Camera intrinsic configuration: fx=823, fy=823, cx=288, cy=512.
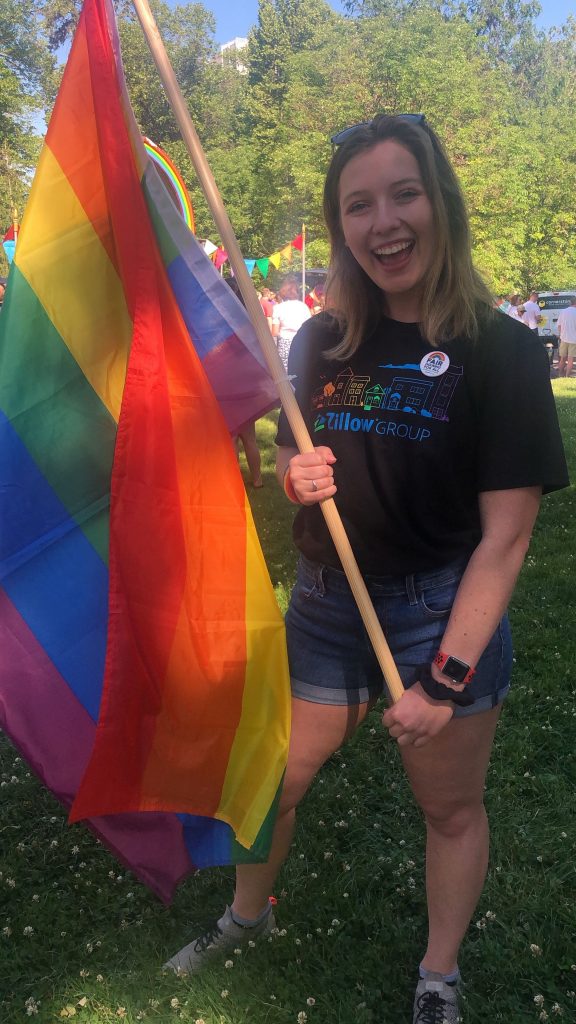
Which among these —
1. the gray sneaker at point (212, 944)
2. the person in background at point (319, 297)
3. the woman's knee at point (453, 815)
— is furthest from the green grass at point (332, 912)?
the person in background at point (319, 297)

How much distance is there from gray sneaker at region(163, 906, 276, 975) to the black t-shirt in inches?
48.5

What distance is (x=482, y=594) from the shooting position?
1.80 meters

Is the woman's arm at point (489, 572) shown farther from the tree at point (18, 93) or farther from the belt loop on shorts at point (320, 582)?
the tree at point (18, 93)

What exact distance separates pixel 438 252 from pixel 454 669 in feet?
3.10

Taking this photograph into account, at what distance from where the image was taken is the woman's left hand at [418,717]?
1824 mm

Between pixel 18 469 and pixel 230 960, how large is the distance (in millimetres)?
1567

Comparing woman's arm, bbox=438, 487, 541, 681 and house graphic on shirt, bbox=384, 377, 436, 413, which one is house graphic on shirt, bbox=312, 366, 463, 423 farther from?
woman's arm, bbox=438, 487, 541, 681

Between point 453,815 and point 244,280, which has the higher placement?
point 244,280

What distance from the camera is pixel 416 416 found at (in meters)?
1.85

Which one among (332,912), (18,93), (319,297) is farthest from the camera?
(18,93)

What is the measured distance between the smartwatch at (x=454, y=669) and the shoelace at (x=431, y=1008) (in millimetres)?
A: 1016

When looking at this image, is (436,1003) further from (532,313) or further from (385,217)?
(532,313)

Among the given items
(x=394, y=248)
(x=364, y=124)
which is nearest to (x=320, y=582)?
(x=394, y=248)

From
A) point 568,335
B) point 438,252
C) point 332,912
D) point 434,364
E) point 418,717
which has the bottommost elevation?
point 568,335
